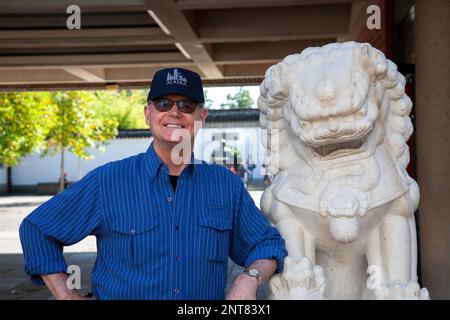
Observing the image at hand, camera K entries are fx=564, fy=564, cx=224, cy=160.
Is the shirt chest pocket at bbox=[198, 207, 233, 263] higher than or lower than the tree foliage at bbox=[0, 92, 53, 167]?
lower

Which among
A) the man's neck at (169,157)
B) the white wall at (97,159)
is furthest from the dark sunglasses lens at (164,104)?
the white wall at (97,159)

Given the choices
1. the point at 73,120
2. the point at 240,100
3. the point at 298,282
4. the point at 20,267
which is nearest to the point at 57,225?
the point at 298,282

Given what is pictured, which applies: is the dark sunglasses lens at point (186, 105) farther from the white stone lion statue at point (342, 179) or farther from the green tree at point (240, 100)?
the green tree at point (240, 100)

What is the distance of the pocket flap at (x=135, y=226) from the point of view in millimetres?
1780

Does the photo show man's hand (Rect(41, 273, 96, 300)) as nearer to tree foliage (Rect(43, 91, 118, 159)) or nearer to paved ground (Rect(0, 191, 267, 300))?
paved ground (Rect(0, 191, 267, 300))

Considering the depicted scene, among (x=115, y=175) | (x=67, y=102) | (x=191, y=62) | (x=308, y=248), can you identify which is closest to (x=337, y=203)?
(x=308, y=248)

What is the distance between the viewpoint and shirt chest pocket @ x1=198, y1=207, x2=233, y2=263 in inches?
71.8

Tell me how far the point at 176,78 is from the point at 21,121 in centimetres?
1338

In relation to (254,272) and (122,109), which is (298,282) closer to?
(254,272)

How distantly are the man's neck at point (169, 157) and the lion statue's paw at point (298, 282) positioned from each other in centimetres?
50

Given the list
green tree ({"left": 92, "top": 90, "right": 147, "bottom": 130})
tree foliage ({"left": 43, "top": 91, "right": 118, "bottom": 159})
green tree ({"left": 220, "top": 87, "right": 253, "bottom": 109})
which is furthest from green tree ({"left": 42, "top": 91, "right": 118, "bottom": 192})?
green tree ({"left": 220, "top": 87, "right": 253, "bottom": 109})

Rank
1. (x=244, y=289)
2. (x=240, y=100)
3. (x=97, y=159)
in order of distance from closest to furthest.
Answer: (x=244, y=289) → (x=97, y=159) → (x=240, y=100)

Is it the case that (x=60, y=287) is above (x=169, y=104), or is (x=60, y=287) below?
below

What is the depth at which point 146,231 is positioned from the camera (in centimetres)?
178
